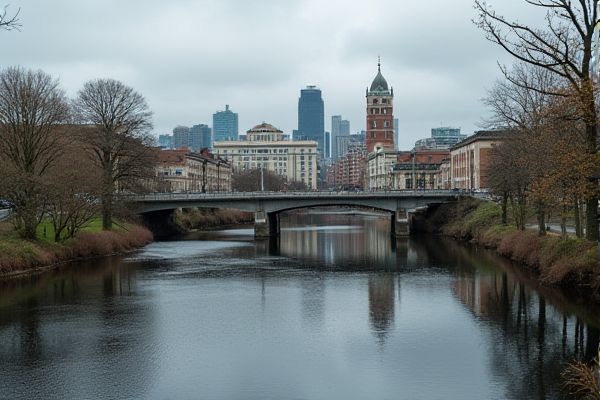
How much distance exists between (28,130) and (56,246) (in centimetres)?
890

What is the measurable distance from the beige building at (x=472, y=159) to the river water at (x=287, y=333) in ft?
175

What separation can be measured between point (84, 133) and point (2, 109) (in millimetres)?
11047

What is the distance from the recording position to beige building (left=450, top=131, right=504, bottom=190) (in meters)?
98.7

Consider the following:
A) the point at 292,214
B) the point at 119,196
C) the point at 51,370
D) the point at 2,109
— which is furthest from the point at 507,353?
the point at 292,214

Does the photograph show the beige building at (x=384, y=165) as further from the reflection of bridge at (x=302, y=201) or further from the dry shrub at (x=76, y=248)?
the dry shrub at (x=76, y=248)

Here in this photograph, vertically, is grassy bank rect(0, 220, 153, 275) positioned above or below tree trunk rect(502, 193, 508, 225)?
below

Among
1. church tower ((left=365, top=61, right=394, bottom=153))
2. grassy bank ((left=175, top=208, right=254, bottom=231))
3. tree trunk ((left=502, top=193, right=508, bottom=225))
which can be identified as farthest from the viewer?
church tower ((left=365, top=61, right=394, bottom=153))

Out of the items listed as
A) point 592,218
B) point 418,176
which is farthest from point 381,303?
point 418,176

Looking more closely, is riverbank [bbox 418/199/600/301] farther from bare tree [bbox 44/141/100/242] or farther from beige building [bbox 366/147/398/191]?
beige building [bbox 366/147/398/191]

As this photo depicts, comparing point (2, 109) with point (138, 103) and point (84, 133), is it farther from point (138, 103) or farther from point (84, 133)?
point (138, 103)

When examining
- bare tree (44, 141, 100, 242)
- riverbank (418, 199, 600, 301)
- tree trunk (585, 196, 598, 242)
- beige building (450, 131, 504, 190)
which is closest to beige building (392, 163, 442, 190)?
beige building (450, 131, 504, 190)

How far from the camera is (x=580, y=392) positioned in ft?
61.4

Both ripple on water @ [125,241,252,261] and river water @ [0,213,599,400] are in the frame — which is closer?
river water @ [0,213,599,400]

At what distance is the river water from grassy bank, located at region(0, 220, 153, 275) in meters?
1.94
